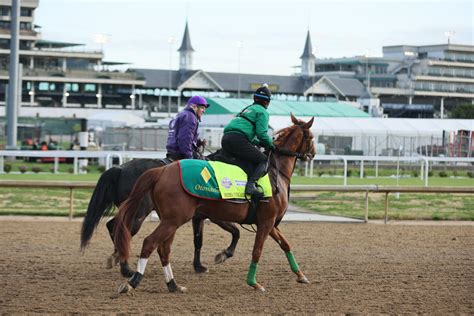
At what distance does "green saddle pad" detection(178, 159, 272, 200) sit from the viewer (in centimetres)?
851

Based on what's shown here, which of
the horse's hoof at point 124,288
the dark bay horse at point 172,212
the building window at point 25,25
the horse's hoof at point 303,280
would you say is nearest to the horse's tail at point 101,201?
the dark bay horse at point 172,212

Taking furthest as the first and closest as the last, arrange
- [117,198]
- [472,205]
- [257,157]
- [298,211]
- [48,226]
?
[472,205] < [298,211] < [48,226] < [117,198] < [257,157]

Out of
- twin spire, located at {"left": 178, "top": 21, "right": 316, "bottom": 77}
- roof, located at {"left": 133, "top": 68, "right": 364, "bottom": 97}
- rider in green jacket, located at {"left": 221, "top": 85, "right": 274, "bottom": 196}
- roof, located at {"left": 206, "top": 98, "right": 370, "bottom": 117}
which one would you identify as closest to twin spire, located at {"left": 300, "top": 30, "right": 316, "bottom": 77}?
twin spire, located at {"left": 178, "top": 21, "right": 316, "bottom": 77}

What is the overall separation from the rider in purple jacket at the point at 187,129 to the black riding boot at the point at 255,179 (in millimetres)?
1303

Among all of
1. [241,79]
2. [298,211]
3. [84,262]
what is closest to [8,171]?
[298,211]

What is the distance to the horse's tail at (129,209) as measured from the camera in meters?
8.48

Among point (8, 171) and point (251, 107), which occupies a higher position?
point (251, 107)

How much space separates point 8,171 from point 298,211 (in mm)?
13652

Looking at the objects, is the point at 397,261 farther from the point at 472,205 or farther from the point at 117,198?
the point at 472,205

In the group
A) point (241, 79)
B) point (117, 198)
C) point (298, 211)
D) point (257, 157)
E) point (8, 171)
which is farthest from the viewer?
point (241, 79)

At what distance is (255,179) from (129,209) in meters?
1.41

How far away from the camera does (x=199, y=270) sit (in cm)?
1017

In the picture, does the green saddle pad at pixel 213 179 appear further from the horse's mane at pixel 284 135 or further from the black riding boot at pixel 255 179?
the horse's mane at pixel 284 135

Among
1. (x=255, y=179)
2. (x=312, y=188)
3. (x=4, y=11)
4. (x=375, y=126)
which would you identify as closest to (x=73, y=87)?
(x=4, y=11)
